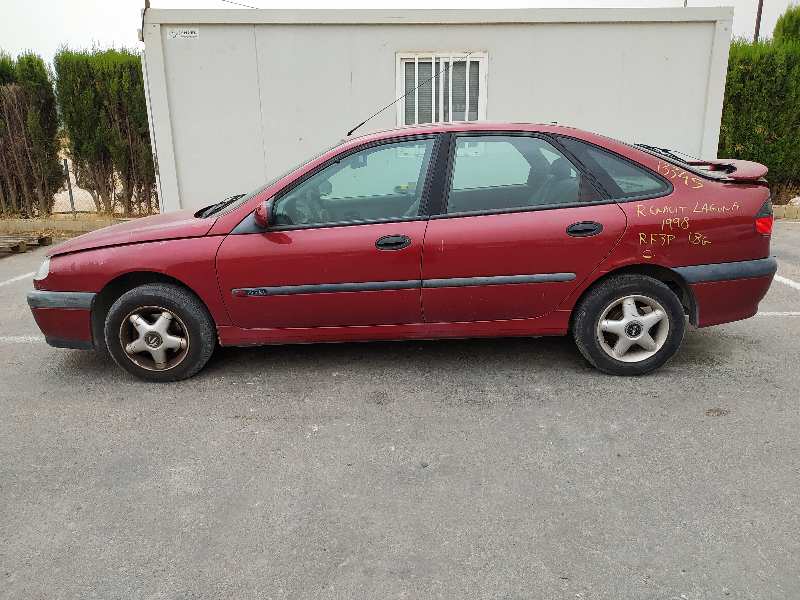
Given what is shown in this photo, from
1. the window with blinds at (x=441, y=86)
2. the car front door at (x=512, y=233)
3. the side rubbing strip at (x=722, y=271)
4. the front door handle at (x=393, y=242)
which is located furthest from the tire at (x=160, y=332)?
the window with blinds at (x=441, y=86)

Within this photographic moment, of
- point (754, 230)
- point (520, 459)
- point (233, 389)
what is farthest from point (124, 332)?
point (754, 230)

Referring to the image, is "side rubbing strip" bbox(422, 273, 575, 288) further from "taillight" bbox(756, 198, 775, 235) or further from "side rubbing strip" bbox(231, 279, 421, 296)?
"taillight" bbox(756, 198, 775, 235)

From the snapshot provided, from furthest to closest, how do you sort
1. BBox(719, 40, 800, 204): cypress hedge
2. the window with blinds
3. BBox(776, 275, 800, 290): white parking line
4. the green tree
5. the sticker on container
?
1. the green tree
2. BBox(719, 40, 800, 204): cypress hedge
3. the window with blinds
4. the sticker on container
5. BBox(776, 275, 800, 290): white parking line

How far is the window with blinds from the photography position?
8109mm

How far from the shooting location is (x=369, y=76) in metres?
8.12

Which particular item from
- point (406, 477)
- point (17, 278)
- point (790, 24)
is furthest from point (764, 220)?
point (790, 24)

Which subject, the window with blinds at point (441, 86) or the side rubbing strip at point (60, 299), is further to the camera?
the window with blinds at point (441, 86)

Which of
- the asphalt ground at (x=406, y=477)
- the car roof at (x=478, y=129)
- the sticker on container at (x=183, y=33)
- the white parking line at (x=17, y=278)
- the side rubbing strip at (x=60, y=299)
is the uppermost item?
the sticker on container at (x=183, y=33)

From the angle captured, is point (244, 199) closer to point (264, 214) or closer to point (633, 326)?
point (264, 214)

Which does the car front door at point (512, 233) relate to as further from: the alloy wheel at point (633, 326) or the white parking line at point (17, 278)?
the white parking line at point (17, 278)

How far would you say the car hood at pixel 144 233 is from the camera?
154 inches

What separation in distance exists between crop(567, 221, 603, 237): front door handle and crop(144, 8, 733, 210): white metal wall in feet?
16.1

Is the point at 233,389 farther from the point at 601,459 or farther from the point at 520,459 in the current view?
the point at 601,459

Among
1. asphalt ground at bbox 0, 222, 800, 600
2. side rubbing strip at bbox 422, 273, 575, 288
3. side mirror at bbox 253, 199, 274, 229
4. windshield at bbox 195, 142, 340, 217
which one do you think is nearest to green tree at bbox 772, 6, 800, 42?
asphalt ground at bbox 0, 222, 800, 600
